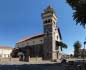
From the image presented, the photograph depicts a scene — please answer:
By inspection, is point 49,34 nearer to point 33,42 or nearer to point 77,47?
point 33,42

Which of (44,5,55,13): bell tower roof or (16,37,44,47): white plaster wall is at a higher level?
(44,5,55,13): bell tower roof

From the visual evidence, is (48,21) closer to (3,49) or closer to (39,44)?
(39,44)

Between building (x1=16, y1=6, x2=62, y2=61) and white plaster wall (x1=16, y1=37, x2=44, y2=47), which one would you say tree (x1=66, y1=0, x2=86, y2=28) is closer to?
building (x1=16, y1=6, x2=62, y2=61)

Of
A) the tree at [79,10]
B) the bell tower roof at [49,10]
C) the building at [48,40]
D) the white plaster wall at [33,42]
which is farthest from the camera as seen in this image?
the white plaster wall at [33,42]

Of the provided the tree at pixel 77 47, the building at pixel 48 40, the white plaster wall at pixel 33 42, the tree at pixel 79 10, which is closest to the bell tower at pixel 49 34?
the building at pixel 48 40

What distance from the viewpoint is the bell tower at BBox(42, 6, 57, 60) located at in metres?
67.9

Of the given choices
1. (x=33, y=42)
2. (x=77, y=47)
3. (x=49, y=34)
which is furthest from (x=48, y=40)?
(x=77, y=47)

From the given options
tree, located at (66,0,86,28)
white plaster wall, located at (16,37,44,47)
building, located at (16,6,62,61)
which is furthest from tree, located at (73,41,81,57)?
tree, located at (66,0,86,28)

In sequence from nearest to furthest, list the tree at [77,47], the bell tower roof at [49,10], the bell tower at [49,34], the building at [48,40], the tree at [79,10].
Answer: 1. the tree at [79,10]
2. the bell tower at [49,34]
3. the building at [48,40]
4. the bell tower roof at [49,10]
5. the tree at [77,47]

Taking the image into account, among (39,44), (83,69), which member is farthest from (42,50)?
(83,69)

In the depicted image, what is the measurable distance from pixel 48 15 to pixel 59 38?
12408mm

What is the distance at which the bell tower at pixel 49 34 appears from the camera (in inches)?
2675

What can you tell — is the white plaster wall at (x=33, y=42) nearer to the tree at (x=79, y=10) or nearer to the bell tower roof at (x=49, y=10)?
the bell tower roof at (x=49, y=10)

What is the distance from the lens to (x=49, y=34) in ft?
226
